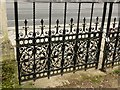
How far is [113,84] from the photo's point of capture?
4598mm

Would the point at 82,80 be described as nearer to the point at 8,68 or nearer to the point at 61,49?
the point at 61,49

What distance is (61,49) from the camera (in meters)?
4.29

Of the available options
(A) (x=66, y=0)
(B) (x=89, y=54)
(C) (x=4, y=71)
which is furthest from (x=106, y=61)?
(C) (x=4, y=71)

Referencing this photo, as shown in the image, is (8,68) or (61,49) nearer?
(61,49)

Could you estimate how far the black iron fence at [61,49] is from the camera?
13.1 feet

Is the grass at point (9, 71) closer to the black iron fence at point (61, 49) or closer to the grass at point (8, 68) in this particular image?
the grass at point (8, 68)

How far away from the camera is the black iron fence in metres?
3.98

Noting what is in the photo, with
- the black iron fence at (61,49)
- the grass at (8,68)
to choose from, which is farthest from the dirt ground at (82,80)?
the grass at (8,68)

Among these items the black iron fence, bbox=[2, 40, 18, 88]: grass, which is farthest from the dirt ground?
bbox=[2, 40, 18, 88]: grass

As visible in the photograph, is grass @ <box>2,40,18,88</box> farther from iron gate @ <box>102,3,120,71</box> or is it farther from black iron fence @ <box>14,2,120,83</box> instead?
iron gate @ <box>102,3,120,71</box>

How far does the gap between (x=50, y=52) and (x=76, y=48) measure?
60 cm

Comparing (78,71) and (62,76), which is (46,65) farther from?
(78,71)

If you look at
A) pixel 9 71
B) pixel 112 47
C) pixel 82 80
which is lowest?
pixel 82 80

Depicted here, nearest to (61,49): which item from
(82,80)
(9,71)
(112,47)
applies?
(82,80)
